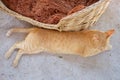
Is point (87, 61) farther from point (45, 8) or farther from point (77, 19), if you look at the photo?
point (45, 8)

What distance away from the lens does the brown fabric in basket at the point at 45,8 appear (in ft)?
3.75

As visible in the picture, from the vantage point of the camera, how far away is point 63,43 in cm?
111

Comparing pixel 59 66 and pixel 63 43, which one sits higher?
pixel 63 43

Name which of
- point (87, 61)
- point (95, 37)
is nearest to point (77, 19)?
point (95, 37)

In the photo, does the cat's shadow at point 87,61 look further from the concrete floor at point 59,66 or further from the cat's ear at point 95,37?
the cat's ear at point 95,37

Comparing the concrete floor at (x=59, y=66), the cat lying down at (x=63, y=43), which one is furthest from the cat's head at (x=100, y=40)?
the concrete floor at (x=59, y=66)

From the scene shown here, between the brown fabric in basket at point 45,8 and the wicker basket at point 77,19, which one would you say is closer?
the wicker basket at point 77,19

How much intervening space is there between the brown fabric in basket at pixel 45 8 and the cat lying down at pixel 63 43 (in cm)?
7

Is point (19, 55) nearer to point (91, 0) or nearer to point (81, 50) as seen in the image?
point (81, 50)

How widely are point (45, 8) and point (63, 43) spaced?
0.21 m

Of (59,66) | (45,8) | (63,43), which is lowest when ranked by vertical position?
(59,66)

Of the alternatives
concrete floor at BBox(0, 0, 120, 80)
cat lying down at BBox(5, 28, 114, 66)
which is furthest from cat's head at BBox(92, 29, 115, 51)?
concrete floor at BBox(0, 0, 120, 80)

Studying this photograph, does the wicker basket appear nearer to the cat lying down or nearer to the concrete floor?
the cat lying down

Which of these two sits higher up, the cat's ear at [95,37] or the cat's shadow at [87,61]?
the cat's ear at [95,37]
